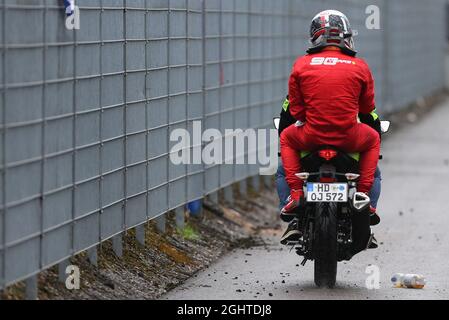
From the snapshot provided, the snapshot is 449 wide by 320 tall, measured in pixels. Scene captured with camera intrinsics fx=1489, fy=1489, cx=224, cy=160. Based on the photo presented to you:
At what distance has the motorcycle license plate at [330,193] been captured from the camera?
10.1m

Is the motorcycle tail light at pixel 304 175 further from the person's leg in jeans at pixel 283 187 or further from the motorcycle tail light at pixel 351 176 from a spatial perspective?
the person's leg in jeans at pixel 283 187

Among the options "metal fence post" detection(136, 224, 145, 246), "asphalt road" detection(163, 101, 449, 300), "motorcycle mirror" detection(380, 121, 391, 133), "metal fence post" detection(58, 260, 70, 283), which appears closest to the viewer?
"metal fence post" detection(58, 260, 70, 283)

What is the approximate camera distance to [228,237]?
1352cm

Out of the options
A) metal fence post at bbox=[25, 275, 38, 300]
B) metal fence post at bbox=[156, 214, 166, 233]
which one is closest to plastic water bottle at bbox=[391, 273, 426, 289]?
metal fence post at bbox=[156, 214, 166, 233]

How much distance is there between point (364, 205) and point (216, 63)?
14.8ft

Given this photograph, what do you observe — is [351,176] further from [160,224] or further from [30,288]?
[160,224]

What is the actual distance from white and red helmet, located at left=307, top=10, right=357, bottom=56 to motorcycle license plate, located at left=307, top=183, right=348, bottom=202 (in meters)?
1.05

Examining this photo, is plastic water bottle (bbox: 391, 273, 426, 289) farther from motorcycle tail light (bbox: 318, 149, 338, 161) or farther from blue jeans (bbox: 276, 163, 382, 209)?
motorcycle tail light (bbox: 318, 149, 338, 161)

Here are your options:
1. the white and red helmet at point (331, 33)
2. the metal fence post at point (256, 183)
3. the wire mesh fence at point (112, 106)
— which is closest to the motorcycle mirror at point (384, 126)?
the white and red helmet at point (331, 33)

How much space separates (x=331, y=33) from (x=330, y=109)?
0.64m

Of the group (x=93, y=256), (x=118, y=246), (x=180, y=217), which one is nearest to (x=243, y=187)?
(x=180, y=217)

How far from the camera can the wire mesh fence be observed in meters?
8.68

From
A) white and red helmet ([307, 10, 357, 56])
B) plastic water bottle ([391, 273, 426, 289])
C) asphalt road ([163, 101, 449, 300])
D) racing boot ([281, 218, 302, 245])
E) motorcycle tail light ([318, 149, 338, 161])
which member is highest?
white and red helmet ([307, 10, 357, 56])

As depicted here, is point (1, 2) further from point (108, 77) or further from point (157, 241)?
point (157, 241)
